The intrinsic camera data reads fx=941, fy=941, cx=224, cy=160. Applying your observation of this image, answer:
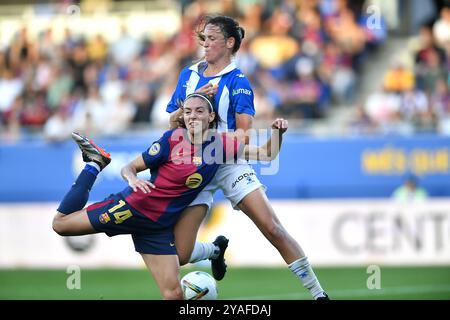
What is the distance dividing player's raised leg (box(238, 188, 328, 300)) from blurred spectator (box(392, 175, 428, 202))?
7405 millimetres

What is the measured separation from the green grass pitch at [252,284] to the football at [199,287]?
7.31ft

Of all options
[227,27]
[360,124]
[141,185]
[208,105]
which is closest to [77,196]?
[141,185]

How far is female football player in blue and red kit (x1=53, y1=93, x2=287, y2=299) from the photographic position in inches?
328

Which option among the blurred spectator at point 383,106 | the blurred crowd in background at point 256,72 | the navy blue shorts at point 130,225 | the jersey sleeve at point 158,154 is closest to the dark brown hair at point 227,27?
the jersey sleeve at point 158,154

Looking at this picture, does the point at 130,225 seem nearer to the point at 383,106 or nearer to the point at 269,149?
the point at 269,149

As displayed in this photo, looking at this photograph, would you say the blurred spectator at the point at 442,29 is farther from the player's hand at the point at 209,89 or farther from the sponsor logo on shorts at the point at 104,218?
the sponsor logo on shorts at the point at 104,218

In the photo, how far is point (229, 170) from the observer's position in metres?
9.00

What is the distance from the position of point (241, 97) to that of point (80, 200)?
5.87 feet

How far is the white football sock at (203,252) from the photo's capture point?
9.16 meters

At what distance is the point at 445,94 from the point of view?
55.0 ft

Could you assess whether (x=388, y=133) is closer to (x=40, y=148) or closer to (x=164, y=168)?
(x=40, y=148)

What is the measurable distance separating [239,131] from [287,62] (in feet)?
31.6

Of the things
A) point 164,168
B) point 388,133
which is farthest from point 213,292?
point 388,133

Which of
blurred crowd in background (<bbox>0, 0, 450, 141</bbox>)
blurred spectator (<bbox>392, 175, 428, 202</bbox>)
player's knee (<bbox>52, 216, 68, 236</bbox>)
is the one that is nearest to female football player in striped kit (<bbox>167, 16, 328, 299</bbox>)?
player's knee (<bbox>52, 216, 68, 236</bbox>)
